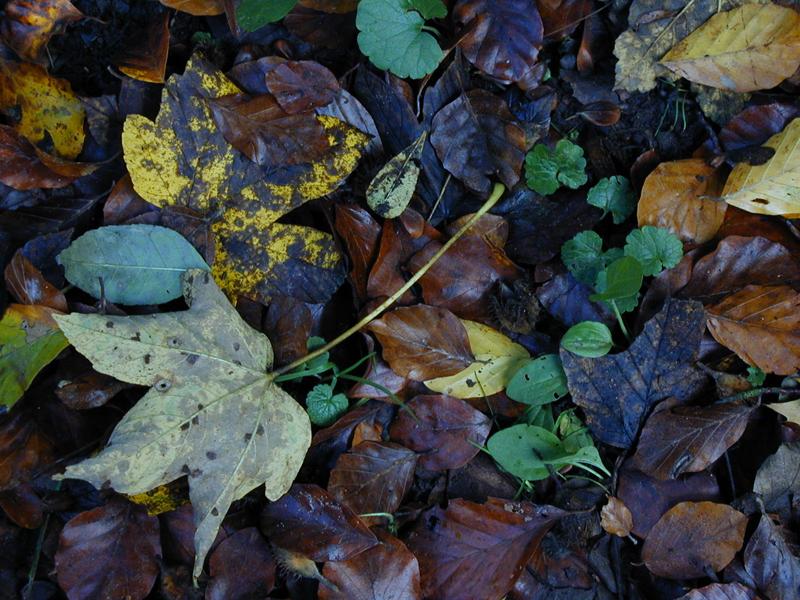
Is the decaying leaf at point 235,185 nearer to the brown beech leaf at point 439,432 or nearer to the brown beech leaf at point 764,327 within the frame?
the brown beech leaf at point 439,432

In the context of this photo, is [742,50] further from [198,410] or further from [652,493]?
[198,410]

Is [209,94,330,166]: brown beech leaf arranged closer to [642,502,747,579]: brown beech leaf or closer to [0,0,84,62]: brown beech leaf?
[0,0,84,62]: brown beech leaf

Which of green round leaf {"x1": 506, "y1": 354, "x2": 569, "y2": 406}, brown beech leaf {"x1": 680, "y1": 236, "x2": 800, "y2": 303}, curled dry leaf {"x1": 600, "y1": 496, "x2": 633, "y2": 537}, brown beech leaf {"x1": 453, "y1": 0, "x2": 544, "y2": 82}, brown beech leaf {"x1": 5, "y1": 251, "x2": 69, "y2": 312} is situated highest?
brown beech leaf {"x1": 453, "y1": 0, "x2": 544, "y2": 82}

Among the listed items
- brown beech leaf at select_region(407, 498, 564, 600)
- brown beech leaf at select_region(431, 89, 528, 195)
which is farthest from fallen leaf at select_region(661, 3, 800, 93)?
brown beech leaf at select_region(407, 498, 564, 600)

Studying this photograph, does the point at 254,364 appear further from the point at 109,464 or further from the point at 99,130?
the point at 99,130

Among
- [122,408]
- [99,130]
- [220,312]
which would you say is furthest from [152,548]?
[99,130]

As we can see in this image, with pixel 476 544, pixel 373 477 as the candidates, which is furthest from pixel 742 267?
pixel 373 477
